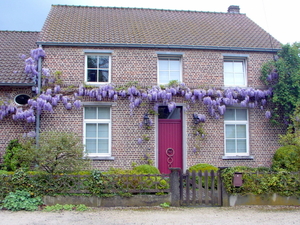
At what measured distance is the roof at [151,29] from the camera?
13477 mm

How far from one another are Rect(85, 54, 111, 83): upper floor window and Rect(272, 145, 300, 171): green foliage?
23.4 feet

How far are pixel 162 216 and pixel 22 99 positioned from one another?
25.8 ft

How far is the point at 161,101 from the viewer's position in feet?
42.4

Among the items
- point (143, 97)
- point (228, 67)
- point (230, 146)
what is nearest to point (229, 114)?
point (230, 146)

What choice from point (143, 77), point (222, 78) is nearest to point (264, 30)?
point (222, 78)

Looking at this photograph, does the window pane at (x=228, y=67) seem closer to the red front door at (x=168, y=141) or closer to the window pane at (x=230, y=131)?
the window pane at (x=230, y=131)

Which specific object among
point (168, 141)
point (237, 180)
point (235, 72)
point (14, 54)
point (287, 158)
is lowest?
point (237, 180)

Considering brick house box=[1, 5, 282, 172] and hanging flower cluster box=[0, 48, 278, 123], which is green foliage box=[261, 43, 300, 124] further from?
brick house box=[1, 5, 282, 172]

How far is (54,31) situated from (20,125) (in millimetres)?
4238

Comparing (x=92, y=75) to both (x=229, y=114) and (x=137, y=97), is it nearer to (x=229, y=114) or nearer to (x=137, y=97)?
(x=137, y=97)

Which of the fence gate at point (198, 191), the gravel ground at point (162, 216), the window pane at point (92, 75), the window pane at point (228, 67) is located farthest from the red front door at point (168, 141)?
the gravel ground at point (162, 216)

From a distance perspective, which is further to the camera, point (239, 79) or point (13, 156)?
point (239, 79)

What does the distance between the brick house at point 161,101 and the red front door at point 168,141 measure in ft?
0.13

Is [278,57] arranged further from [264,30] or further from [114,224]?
[114,224]
